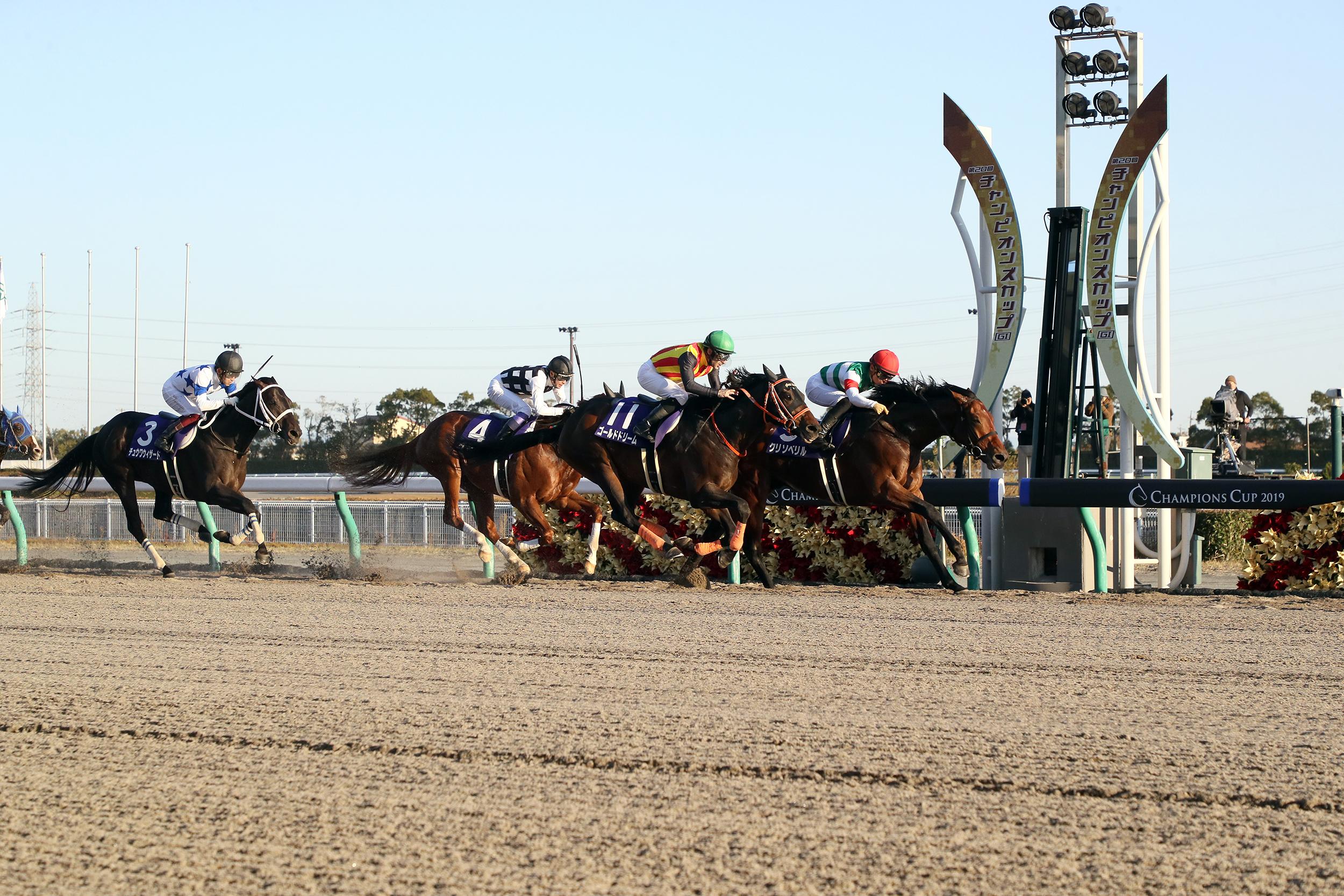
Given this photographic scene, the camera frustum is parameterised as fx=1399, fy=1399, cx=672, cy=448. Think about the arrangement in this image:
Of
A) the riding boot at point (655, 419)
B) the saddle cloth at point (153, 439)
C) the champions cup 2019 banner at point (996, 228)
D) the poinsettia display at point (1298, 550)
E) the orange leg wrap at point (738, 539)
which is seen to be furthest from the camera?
the saddle cloth at point (153, 439)

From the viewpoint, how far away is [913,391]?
10164 millimetres

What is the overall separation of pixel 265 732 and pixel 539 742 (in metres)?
0.96

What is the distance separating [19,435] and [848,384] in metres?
9.63

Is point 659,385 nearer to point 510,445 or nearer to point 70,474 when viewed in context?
point 510,445

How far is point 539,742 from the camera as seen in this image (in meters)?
4.51

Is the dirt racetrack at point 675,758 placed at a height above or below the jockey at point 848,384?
below

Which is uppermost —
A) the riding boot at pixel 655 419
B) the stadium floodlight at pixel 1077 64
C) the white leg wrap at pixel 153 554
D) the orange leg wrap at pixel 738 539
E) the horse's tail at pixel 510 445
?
the stadium floodlight at pixel 1077 64

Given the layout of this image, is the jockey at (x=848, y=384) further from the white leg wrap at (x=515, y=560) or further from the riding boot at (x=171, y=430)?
the riding boot at (x=171, y=430)

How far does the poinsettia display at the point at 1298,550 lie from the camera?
953cm

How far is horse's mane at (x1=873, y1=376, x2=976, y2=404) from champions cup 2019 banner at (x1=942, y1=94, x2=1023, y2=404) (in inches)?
27.7

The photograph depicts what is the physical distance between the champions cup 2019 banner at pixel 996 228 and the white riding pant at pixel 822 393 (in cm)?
133

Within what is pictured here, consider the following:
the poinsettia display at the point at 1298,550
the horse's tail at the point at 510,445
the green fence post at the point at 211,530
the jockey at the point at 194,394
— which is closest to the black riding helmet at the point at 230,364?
the jockey at the point at 194,394

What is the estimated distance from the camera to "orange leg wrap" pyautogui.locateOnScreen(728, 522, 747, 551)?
32.0ft

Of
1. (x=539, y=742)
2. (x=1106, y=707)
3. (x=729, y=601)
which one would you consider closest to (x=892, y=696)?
(x=1106, y=707)
